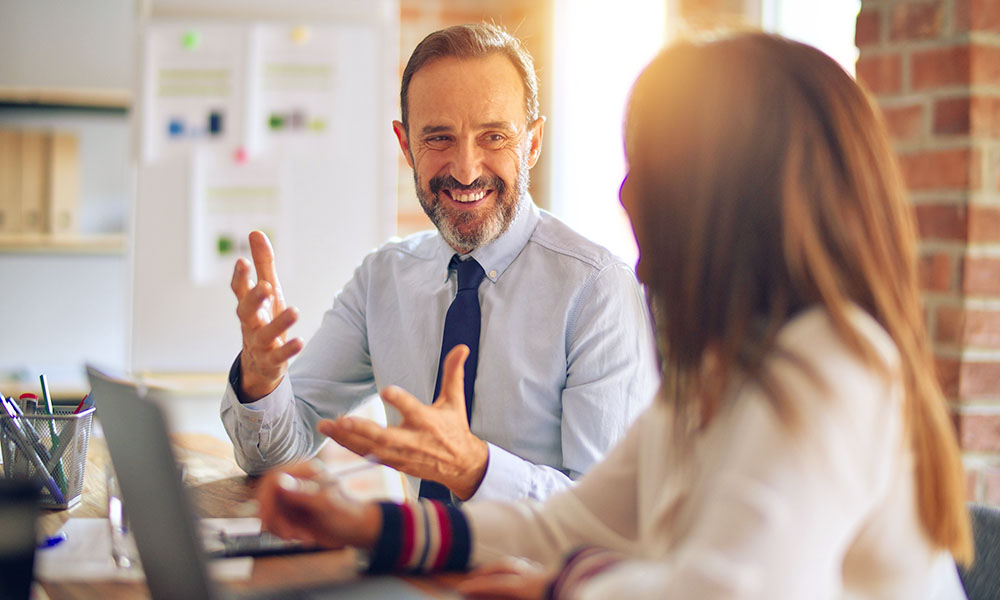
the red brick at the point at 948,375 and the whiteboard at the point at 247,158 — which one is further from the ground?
the whiteboard at the point at 247,158

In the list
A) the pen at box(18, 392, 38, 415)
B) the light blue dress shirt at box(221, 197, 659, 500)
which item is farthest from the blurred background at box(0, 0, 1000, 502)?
the pen at box(18, 392, 38, 415)

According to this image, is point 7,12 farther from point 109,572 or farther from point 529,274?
point 109,572

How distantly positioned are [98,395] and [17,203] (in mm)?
2827

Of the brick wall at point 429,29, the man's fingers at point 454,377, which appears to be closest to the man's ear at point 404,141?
the man's fingers at point 454,377

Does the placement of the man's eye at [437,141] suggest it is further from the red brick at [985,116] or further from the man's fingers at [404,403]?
the red brick at [985,116]

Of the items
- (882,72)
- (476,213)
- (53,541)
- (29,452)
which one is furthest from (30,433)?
(882,72)

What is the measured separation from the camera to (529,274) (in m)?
1.59

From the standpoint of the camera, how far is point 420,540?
34.8 inches

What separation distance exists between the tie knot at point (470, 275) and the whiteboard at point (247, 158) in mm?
1465

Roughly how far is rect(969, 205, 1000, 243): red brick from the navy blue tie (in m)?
0.80

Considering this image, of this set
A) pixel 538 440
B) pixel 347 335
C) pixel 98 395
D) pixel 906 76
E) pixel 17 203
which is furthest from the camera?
pixel 17 203

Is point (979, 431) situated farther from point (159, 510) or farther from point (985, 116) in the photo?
point (159, 510)

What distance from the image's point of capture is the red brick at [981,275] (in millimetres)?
1519

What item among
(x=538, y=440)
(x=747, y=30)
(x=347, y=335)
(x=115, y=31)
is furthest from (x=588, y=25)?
(x=747, y=30)
